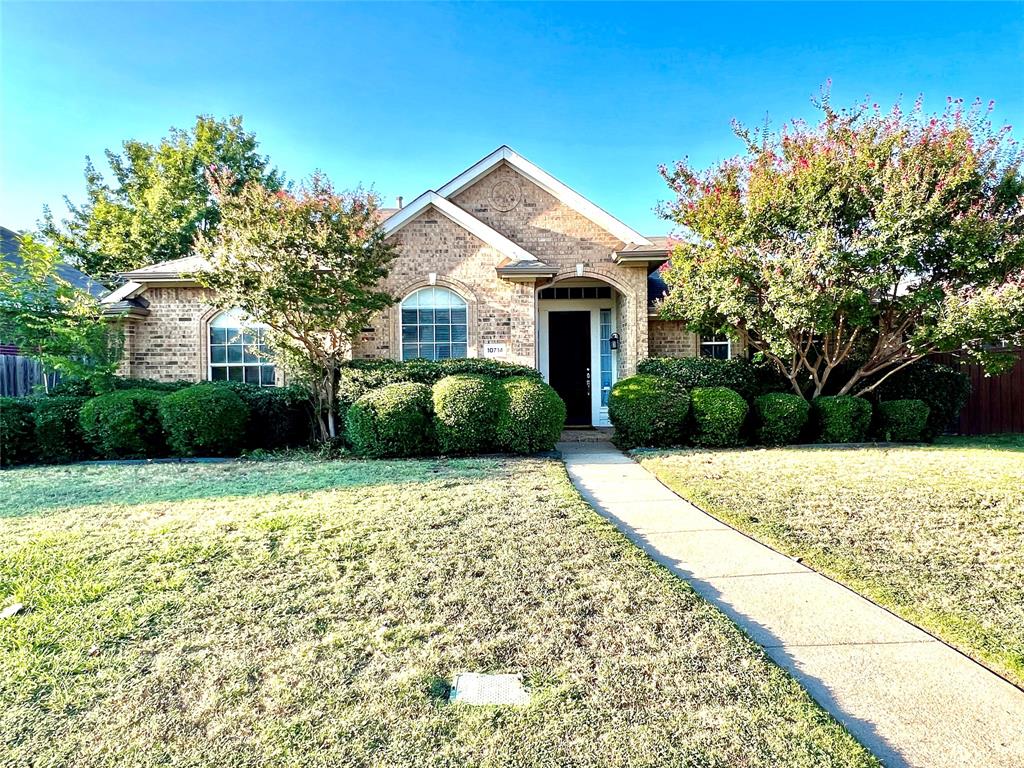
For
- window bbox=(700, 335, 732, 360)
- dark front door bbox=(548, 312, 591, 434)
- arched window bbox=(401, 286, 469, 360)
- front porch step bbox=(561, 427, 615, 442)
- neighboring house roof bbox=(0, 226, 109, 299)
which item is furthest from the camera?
neighboring house roof bbox=(0, 226, 109, 299)

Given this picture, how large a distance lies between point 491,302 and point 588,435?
3.62 m

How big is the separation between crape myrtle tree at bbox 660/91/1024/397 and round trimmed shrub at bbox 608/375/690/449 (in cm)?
181

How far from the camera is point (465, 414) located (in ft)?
28.1

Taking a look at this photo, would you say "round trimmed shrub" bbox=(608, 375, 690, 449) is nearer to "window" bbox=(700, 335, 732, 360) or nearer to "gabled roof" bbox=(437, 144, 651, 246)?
"window" bbox=(700, 335, 732, 360)

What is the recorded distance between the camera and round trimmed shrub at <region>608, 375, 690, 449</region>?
9539mm

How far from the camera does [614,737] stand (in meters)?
2.06

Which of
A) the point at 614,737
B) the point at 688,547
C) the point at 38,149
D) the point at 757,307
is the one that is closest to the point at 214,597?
the point at 614,737

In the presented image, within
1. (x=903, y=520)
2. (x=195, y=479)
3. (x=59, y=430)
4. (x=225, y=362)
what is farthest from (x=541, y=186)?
(x=59, y=430)

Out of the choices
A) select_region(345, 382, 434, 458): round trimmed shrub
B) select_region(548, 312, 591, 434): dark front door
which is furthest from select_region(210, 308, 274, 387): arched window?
select_region(548, 312, 591, 434): dark front door

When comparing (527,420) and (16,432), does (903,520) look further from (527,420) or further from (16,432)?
(16,432)

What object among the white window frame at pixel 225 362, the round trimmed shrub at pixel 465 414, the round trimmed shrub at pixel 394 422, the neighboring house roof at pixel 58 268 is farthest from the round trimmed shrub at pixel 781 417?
the neighboring house roof at pixel 58 268

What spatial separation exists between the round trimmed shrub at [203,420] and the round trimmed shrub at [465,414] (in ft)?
12.1

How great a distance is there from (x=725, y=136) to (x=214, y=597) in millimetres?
10992

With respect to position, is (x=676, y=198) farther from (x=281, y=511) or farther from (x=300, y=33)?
(x=281, y=511)
